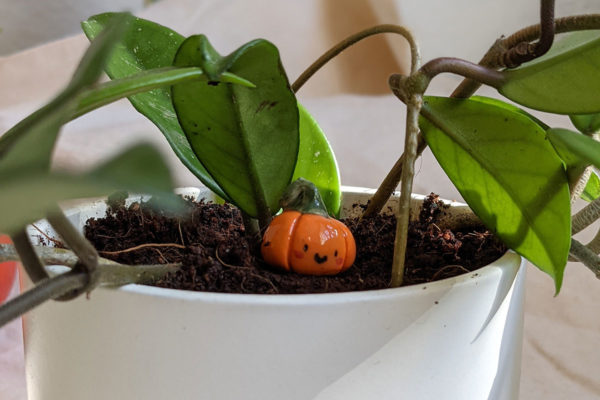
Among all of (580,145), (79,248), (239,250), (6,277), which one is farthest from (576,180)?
(6,277)

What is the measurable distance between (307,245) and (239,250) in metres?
0.04

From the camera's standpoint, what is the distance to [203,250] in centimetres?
43

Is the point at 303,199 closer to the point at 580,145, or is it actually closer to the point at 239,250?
the point at 239,250

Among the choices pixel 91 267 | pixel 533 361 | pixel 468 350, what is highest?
pixel 91 267

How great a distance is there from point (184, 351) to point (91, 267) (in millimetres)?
82

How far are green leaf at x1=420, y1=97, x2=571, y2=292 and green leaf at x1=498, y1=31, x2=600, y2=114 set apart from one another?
23mm

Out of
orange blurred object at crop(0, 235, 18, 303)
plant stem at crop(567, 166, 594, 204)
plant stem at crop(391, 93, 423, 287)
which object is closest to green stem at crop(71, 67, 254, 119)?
plant stem at crop(391, 93, 423, 287)

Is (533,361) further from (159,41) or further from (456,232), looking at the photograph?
(159,41)

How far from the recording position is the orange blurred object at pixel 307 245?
1.37 ft

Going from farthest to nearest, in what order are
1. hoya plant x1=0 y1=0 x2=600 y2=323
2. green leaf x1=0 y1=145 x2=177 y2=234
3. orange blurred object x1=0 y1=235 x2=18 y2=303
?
orange blurred object x1=0 y1=235 x2=18 y2=303 < hoya plant x1=0 y1=0 x2=600 y2=323 < green leaf x1=0 y1=145 x2=177 y2=234

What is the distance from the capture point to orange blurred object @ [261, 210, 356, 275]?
Result: 0.42 metres

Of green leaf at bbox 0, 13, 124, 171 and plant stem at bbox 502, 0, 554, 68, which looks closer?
green leaf at bbox 0, 13, 124, 171

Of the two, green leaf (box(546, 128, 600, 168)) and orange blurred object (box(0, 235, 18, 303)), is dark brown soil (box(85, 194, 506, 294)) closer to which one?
green leaf (box(546, 128, 600, 168))

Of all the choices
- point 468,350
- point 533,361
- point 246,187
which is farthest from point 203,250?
point 533,361
